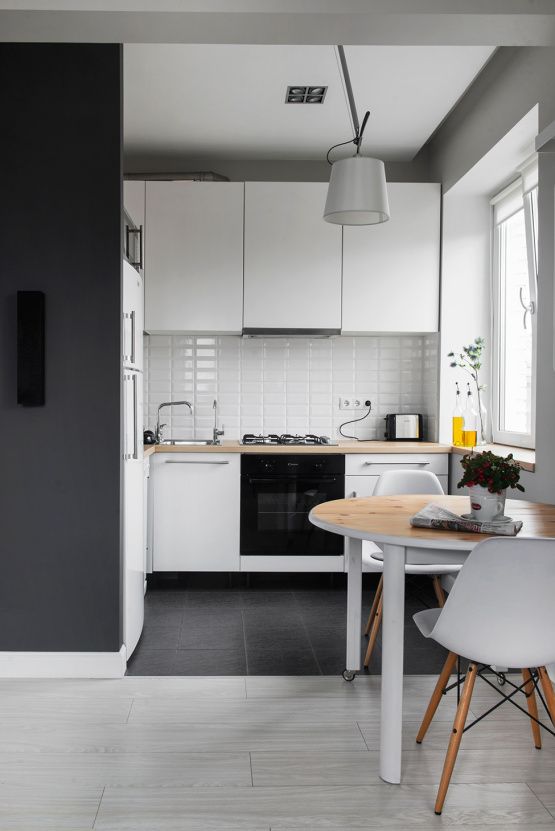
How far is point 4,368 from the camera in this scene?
3.27m

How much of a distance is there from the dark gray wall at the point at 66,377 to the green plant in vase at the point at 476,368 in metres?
2.44

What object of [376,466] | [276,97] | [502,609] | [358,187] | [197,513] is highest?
[276,97]

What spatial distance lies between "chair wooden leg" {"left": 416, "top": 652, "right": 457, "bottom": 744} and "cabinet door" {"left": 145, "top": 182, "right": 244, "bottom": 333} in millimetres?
2993

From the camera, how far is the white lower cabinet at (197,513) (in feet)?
15.6

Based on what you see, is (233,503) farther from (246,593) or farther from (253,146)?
(253,146)

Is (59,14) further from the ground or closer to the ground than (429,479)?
further from the ground

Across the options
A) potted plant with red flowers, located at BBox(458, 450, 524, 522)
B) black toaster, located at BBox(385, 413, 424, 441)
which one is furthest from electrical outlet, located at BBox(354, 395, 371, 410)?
potted plant with red flowers, located at BBox(458, 450, 524, 522)

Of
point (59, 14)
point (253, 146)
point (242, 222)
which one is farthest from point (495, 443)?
point (59, 14)

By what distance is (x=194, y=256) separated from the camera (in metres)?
4.98

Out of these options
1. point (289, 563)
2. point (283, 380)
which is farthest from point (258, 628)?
point (283, 380)

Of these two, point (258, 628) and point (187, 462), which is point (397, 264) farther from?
point (258, 628)

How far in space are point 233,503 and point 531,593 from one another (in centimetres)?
285

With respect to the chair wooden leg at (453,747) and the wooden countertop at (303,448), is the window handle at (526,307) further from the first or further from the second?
the chair wooden leg at (453,747)

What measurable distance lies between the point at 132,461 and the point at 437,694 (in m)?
1.72
